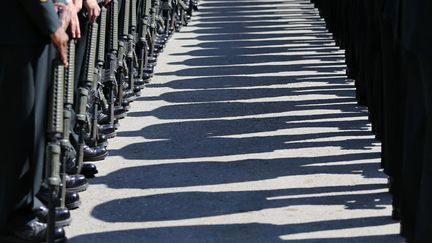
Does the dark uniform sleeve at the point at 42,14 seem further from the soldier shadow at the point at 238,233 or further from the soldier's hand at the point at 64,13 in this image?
the soldier shadow at the point at 238,233

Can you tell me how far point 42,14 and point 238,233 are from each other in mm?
1418

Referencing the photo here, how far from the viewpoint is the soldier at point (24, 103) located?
6.04m

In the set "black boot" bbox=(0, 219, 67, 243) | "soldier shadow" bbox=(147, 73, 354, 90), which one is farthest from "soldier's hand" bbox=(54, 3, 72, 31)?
"soldier shadow" bbox=(147, 73, 354, 90)

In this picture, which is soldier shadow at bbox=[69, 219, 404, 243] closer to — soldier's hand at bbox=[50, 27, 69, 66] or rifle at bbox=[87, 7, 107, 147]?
soldier's hand at bbox=[50, 27, 69, 66]

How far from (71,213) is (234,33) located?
9.10m

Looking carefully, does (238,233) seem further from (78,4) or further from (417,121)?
(78,4)

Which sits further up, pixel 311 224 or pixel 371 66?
pixel 371 66

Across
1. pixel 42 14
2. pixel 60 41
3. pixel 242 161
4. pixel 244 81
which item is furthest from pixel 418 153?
pixel 244 81

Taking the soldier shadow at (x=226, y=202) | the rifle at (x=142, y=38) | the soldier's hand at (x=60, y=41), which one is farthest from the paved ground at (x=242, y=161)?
the soldier's hand at (x=60, y=41)

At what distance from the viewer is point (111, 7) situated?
8641mm

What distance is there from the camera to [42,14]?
6.00m

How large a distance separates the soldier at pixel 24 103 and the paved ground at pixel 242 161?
15.0 inches

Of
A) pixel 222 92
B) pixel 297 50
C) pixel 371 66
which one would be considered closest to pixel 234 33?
pixel 297 50

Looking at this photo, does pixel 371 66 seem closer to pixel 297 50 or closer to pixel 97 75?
pixel 97 75
